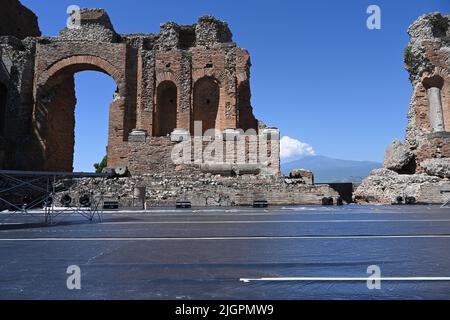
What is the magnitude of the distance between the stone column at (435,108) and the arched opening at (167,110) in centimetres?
1427

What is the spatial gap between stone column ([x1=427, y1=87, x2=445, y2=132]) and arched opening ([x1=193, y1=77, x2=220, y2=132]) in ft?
38.6

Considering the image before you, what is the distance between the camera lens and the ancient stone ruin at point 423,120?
61.4 feet

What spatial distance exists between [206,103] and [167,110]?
2442 millimetres

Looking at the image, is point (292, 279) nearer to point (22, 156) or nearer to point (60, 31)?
point (22, 156)

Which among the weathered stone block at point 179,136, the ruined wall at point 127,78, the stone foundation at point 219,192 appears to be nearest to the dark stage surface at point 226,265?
the stone foundation at point 219,192

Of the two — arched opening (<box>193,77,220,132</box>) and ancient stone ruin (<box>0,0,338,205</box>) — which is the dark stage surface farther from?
arched opening (<box>193,77,220,132</box>)

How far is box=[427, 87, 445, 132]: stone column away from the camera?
70.5 ft

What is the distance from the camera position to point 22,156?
21.7 m

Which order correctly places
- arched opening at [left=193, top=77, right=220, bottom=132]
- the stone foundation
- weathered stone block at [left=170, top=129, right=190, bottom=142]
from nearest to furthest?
the stone foundation, weathered stone block at [left=170, top=129, right=190, bottom=142], arched opening at [left=193, top=77, right=220, bottom=132]
